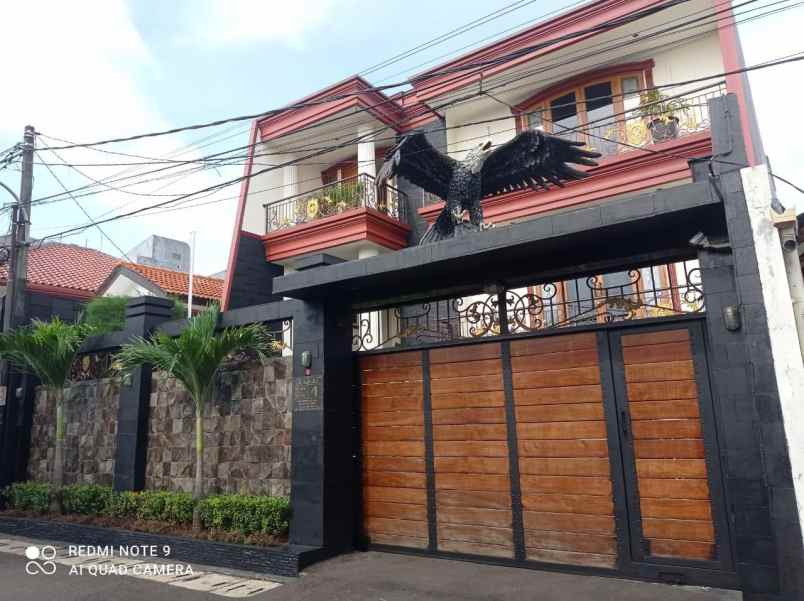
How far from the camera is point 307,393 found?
6.42 metres

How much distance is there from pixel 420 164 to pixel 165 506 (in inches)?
199

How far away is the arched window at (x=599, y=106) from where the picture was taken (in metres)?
9.66

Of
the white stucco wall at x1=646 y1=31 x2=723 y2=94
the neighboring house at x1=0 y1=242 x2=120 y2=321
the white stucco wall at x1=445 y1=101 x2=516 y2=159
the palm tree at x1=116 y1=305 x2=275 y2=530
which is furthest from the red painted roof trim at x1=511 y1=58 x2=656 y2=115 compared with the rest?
the neighboring house at x1=0 y1=242 x2=120 y2=321

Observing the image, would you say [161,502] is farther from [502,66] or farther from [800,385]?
[502,66]

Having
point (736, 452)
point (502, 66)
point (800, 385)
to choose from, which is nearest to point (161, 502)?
point (736, 452)

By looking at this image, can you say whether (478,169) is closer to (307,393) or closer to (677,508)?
(307,393)

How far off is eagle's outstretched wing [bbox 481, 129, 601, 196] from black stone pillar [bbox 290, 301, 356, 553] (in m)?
2.24

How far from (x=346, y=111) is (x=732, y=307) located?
359 inches

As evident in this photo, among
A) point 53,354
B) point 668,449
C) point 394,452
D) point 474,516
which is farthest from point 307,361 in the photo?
point 53,354

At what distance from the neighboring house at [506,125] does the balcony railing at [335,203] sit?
3cm

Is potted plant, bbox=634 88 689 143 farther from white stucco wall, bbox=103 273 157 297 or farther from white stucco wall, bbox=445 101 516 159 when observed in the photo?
white stucco wall, bbox=103 273 157 297

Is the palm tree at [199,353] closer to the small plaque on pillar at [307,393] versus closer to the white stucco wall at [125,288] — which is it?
the small plaque on pillar at [307,393]

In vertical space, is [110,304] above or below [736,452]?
above

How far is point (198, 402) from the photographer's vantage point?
22.7 ft
